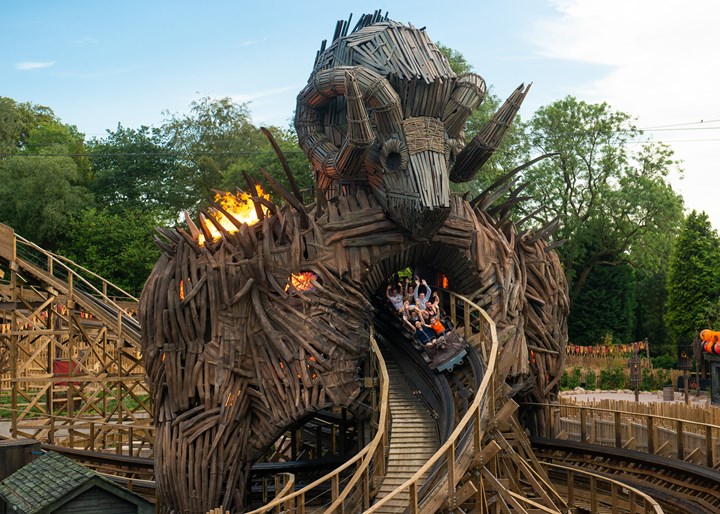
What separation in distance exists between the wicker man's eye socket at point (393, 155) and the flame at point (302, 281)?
8.20ft

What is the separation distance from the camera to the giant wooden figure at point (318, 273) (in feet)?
57.0

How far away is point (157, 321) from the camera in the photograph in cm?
1822

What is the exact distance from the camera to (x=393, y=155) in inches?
723

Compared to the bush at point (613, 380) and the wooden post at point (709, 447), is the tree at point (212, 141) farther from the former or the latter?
the wooden post at point (709, 447)

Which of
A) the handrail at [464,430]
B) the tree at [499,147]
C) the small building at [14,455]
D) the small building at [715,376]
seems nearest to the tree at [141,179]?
the tree at [499,147]

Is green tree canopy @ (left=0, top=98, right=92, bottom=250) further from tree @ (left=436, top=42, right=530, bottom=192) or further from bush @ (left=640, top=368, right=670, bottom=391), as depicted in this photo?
bush @ (left=640, top=368, right=670, bottom=391)

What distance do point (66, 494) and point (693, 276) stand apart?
38178mm

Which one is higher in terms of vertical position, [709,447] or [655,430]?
[655,430]

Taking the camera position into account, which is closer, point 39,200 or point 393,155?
point 393,155

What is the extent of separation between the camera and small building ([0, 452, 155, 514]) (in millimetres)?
16328

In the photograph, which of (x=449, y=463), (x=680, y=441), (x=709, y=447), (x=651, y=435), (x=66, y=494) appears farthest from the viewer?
(x=651, y=435)

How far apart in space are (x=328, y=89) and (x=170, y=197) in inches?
1426

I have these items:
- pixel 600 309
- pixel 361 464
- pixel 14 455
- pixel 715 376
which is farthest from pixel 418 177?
pixel 600 309

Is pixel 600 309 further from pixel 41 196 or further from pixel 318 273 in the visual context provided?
pixel 318 273
